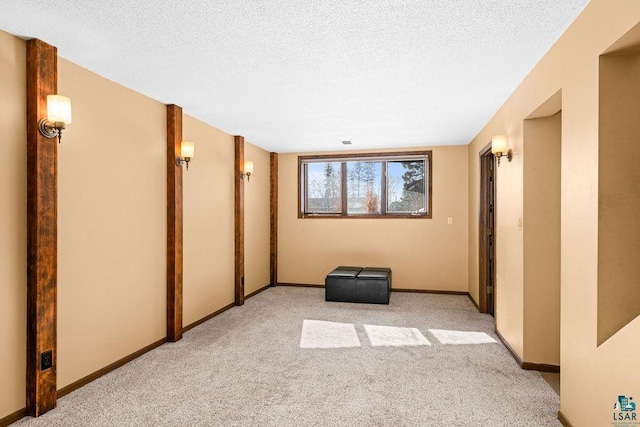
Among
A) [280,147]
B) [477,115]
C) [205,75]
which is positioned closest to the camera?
[205,75]

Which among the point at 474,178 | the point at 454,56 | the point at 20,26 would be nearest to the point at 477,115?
the point at 474,178

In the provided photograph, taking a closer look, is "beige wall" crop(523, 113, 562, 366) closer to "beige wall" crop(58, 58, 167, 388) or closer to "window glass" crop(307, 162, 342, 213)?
"beige wall" crop(58, 58, 167, 388)

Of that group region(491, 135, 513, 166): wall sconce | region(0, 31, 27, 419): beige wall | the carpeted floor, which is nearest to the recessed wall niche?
Result: the carpeted floor

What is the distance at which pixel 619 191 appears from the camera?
6.19ft

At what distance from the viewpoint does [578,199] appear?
A: 2133mm

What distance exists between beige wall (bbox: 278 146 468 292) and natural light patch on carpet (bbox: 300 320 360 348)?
7.19 feet

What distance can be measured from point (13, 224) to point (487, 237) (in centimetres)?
497

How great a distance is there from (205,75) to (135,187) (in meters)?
1.27

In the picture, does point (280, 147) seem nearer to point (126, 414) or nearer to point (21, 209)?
point (21, 209)

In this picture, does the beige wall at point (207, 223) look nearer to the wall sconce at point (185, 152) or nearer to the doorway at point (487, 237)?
the wall sconce at point (185, 152)

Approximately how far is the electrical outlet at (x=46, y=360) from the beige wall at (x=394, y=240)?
4.50 metres

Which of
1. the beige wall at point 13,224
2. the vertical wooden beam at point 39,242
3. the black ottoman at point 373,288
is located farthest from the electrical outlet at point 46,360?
the black ottoman at point 373,288

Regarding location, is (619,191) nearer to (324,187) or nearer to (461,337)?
(461,337)

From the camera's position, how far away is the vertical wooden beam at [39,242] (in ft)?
7.89
